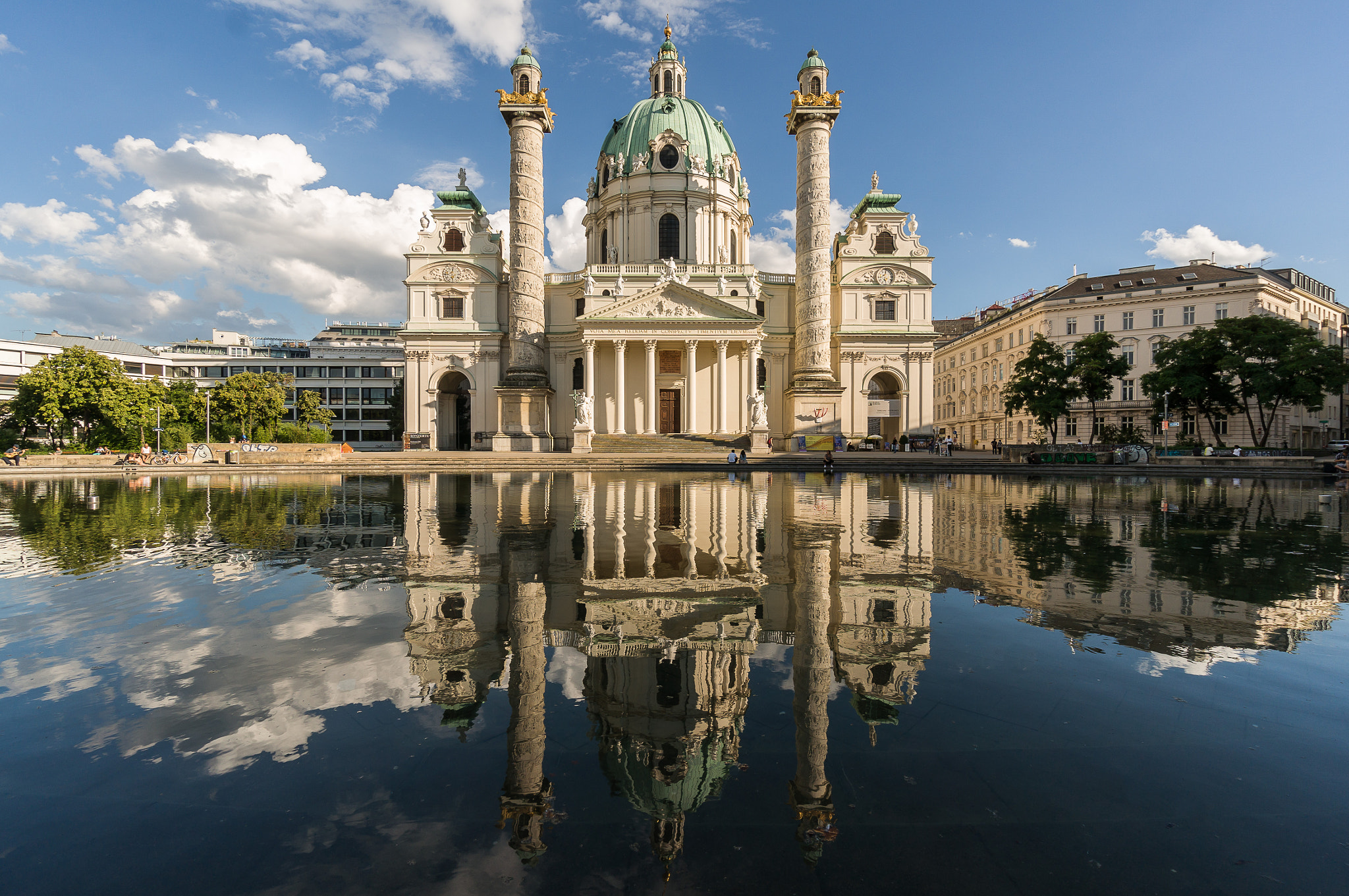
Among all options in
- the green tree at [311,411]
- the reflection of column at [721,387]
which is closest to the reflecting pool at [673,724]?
the reflection of column at [721,387]

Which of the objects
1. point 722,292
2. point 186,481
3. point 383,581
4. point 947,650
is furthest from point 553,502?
point 722,292

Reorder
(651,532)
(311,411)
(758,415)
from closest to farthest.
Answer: (651,532) < (758,415) < (311,411)

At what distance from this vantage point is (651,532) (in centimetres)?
1093

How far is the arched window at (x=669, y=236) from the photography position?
55.2 metres

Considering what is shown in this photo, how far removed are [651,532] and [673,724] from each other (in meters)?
7.24

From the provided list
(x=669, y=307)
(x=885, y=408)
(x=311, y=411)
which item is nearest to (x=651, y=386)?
(x=669, y=307)

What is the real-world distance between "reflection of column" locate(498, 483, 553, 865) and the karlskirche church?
3336 cm

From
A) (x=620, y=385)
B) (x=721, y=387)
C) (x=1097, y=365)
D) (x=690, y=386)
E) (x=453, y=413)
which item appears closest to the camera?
(x=1097, y=365)

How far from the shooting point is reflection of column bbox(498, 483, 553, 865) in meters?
2.81

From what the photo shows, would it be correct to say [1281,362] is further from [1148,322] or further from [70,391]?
[70,391]

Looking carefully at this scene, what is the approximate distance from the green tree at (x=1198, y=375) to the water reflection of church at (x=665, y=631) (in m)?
44.0

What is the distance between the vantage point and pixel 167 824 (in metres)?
2.69

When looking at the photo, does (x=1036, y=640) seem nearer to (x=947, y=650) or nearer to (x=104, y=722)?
(x=947, y=650)

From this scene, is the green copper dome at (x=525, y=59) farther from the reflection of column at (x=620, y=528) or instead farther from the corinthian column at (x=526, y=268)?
the reflection of column at (x=620, y=528)
